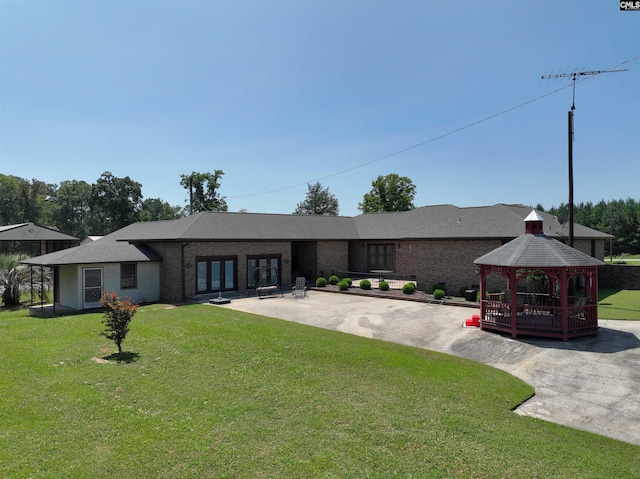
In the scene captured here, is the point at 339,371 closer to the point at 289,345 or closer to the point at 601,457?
the point at 289,345

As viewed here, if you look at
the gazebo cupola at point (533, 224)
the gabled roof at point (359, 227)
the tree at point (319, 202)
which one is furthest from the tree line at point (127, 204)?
the gazebo cupola at point (533, 224)

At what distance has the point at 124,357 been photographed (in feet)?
32.6

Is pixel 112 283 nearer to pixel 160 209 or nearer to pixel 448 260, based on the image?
pixel 448 260

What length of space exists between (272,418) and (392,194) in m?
56.5

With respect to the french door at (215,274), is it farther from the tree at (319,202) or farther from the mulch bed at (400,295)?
the tree at (319,202)

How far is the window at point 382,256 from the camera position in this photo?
30125 millimetres

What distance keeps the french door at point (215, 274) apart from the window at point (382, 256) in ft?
38.9

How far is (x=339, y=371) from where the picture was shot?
30.2ft

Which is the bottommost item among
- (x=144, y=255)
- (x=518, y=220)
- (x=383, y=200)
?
(x=144, y=255)

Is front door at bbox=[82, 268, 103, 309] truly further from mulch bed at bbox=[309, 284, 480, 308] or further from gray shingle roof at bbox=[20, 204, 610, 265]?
mulch bed at bbox=[309, 284, 480, 308]

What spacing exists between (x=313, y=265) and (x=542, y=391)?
2166cm

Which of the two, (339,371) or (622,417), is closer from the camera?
(622,417)

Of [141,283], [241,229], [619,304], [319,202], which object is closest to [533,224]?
[619,304]

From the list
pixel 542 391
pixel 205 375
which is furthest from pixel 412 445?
pixel 205 375
